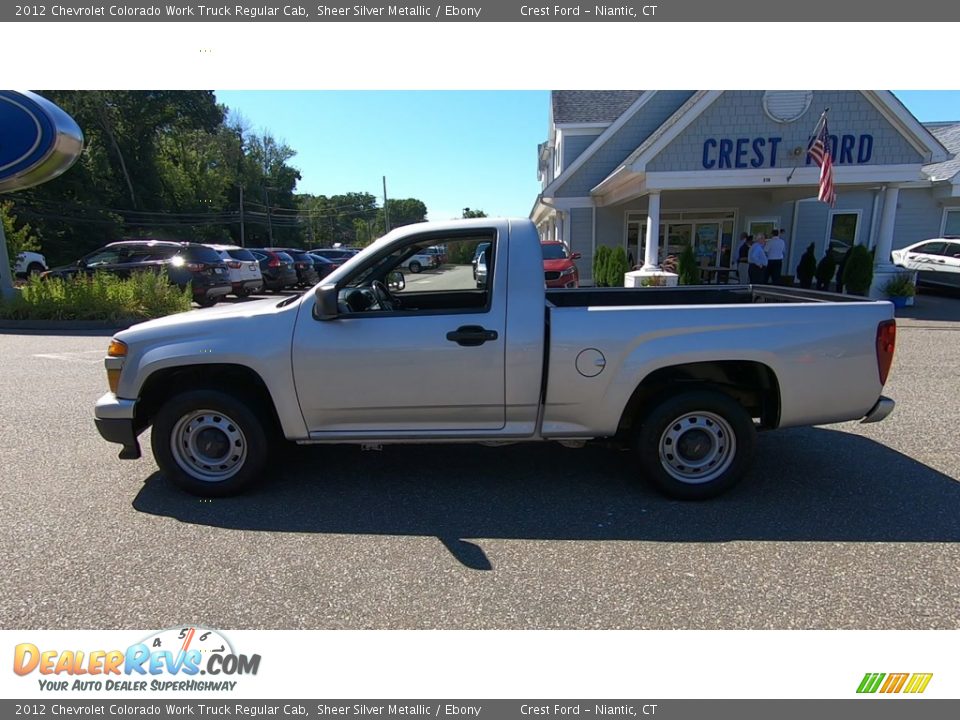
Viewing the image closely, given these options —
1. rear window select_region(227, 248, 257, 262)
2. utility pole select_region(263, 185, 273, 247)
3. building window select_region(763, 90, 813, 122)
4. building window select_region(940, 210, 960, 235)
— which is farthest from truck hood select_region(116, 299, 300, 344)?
utility pole select_region(263, 185, 273, 247)

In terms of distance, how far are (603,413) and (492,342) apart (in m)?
0.88

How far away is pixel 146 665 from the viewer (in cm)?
229

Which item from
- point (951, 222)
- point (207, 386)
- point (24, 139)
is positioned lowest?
point (207, 386)

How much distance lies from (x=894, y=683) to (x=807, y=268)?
16.2m

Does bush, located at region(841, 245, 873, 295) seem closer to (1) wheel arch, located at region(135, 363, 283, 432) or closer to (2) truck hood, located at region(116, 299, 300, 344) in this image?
(2) truck hood, located at region(116, 299, 300, 344)

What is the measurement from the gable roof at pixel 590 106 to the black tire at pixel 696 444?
18318 millimetres

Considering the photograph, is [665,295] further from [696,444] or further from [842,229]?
[842,229]

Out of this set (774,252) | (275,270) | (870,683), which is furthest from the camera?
(275,270)

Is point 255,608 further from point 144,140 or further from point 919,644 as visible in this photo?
point 144,140

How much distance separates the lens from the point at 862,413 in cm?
349

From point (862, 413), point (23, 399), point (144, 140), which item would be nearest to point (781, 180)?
point (862, 413)

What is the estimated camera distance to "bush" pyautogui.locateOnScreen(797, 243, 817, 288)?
15.5 m

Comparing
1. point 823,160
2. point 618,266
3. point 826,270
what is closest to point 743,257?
point 826,270

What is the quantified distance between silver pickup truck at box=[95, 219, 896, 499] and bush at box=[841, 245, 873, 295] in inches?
444
